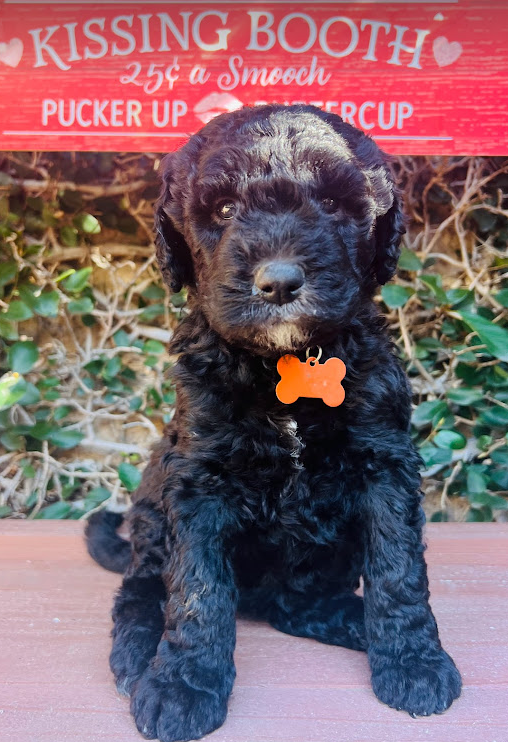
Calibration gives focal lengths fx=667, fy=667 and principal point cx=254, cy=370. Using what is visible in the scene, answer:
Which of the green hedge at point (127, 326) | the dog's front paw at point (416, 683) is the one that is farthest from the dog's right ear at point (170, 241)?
the green hedge at point (127, 326)

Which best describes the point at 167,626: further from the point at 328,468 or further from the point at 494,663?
the point at 494,663

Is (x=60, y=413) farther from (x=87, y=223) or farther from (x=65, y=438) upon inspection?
(x=87, y=223)

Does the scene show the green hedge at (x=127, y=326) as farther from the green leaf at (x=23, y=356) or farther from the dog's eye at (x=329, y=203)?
the dog's eye at (x=329, y=203)

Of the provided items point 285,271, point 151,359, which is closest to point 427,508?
point 151,359

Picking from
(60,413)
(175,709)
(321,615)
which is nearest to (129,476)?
(60,413)

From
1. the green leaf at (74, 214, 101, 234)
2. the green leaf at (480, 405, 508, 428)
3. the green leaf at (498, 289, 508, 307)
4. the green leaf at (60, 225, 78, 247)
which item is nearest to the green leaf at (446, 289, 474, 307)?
the green leaf at (498, 289, 508, 307)

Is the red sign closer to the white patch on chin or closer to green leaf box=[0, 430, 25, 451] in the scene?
the white patch on chin

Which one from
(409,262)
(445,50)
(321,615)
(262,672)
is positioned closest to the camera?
(262,672)
